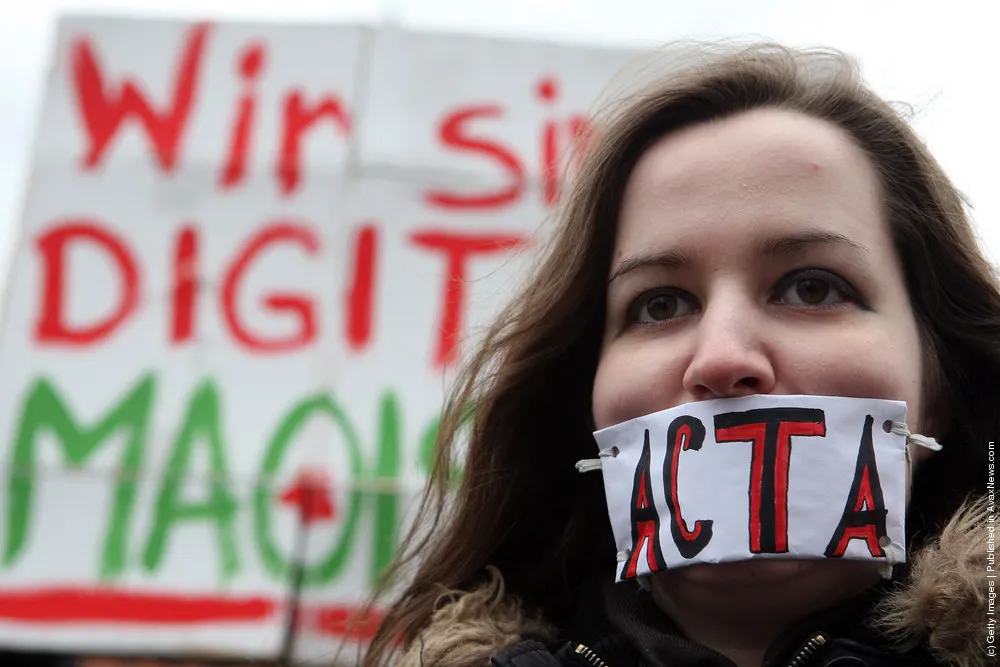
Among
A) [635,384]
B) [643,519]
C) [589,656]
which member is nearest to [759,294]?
[635,384]

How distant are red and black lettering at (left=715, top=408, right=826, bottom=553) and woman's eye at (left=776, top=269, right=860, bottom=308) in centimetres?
14

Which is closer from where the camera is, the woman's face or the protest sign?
the woman's face

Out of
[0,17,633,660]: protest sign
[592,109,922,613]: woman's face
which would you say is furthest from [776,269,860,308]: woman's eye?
[0,17,633,660]: protest sign

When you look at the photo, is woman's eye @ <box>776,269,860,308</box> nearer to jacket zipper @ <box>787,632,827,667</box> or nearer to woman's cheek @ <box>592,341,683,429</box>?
woman's cheek @ <box>592,341,683,429</box>

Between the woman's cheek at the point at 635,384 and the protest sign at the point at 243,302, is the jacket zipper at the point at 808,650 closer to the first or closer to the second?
the woman's cheek at the point at 635,384

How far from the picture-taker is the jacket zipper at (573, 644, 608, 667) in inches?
42.3

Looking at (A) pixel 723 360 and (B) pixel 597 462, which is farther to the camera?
(B) pixel 597 462

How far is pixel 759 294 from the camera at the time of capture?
1.12m

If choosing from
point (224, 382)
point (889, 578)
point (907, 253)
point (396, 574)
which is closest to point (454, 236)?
point (224, 382)

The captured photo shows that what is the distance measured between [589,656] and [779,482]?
0.27 m

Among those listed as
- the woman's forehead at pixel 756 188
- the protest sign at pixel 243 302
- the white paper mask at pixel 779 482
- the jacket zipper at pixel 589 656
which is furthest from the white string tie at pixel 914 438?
the protest sign at pixel 243 302

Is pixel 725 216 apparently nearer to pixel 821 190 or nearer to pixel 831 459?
pixel 821 190

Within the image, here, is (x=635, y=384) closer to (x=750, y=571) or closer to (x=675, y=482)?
(x=675, y=482)

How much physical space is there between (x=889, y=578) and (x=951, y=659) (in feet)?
0.33
